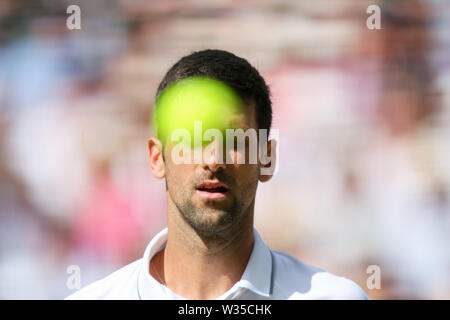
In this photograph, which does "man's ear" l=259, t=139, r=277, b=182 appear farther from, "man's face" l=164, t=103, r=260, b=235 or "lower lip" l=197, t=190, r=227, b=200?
"lower lip" l=197, t=190, r=227, b=200

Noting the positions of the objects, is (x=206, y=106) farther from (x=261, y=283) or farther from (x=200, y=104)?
(x=261, y=283)

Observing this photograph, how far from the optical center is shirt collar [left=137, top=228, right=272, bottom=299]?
200cm

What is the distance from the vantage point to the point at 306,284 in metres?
2.09

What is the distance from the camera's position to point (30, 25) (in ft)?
10.3

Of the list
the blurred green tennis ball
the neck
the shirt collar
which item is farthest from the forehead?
the shirt collar

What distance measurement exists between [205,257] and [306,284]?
394mm

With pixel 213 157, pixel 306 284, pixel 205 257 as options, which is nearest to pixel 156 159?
pixel 213 157

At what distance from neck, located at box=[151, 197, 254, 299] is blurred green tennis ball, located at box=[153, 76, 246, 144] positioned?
30 centimetres

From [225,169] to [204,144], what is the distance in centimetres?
11

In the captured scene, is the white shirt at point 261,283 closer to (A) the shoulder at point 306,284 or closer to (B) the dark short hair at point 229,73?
(A) the shoulder at point 306,284

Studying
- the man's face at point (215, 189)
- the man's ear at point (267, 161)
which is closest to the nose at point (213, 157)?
the man's face at point (215, 189)

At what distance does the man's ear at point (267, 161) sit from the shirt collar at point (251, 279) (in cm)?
22

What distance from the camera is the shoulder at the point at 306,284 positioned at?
2.06 metres

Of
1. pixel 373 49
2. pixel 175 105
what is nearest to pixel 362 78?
pixel 373 49
